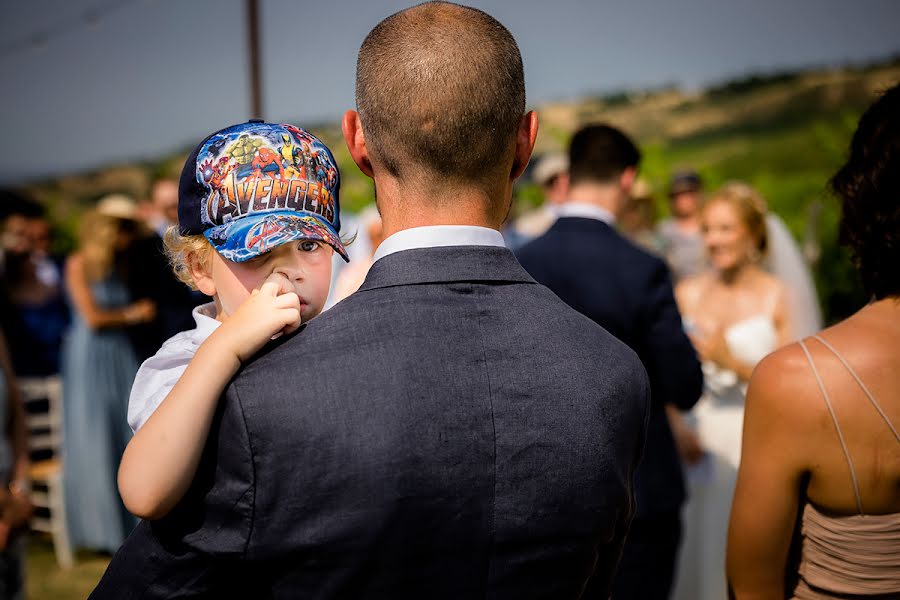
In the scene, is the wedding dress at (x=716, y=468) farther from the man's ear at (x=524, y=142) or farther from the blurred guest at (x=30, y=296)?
the blurred guest at (x=30, y=296)

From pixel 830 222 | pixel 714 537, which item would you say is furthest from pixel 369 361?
pixel 830 222

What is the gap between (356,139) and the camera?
1514mm

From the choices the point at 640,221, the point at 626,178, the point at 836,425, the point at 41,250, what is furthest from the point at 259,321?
the point at 640,221

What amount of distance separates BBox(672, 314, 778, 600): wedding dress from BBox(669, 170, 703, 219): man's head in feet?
11.0

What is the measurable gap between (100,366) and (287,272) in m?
5.32

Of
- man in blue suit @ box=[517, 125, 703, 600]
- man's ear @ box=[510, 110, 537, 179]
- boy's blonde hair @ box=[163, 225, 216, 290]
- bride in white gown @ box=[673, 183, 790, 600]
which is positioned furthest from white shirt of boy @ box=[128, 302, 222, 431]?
bride in white gown @ box=[673, 183, 790, 600]

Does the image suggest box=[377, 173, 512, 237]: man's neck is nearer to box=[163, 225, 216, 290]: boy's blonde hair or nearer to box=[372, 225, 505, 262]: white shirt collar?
box=[372, 225, 505, 262]: white shirt collar

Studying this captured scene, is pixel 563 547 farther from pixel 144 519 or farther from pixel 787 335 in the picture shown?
pixel 787 335

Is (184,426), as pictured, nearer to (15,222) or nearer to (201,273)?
(201,273)

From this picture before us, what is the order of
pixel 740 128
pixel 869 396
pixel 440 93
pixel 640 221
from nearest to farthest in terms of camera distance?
pixel 440 93
pixel 869 396
pixel 640 221
pixel 740 128

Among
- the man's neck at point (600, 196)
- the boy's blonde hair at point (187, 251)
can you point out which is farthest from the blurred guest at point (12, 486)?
the man's neck at point (600, 196)

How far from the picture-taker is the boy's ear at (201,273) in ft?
5.57

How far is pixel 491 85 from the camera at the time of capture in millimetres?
1393

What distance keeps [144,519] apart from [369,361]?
47 cm
